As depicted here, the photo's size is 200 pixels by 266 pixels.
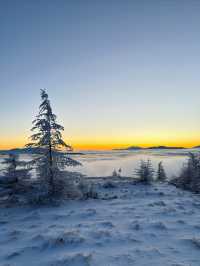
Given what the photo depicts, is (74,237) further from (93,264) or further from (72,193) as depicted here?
(72,193)

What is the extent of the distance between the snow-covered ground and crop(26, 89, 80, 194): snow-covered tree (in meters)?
2.70

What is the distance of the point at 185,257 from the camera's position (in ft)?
20.2

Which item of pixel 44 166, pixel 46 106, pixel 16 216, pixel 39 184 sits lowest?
pixel 16 216

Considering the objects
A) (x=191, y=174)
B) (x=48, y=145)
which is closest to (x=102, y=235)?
(x=48, y=145)

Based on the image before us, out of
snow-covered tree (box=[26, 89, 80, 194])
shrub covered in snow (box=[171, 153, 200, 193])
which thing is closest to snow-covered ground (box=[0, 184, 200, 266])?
snow-covered tree (box=[26, 89, 80, 194])

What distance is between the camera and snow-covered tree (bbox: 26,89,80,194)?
14633mm

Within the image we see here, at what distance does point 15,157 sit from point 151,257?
13.3 meters

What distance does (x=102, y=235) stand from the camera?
7.95 metres

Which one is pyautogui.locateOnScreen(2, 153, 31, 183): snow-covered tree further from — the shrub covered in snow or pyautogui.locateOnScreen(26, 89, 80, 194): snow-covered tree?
the shrub covered in snow

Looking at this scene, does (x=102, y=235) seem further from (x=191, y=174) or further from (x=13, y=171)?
(x=191, y=174)

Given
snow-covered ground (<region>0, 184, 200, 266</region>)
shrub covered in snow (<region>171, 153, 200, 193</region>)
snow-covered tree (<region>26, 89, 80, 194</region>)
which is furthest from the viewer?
shrub covered in snow (<region>171, 153, 200, 193</region>)

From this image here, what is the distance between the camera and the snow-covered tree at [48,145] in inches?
576

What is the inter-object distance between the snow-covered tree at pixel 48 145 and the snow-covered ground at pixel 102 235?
8.85 ft

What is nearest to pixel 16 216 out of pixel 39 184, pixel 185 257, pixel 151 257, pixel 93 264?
pixel 39 184
